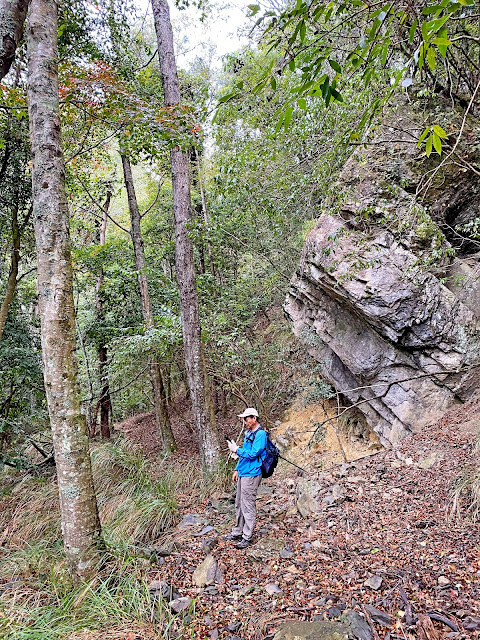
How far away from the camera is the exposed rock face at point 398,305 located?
638 centimetres

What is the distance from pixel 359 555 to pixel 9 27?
600 centimetres

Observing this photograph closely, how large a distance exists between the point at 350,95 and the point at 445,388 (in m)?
5.20

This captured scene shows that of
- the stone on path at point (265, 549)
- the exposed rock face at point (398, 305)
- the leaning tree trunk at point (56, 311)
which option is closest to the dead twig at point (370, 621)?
the stone on path at point (265, 549)

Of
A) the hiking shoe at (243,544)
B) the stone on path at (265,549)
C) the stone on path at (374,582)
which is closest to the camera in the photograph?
Result: the stone on path at (374,582)

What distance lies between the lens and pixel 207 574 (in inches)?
144

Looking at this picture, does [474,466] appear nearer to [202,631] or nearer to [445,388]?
[445,388]

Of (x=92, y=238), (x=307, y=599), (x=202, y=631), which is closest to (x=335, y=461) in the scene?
(x=307, y=599)

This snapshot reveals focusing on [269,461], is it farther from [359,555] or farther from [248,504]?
[359,555]

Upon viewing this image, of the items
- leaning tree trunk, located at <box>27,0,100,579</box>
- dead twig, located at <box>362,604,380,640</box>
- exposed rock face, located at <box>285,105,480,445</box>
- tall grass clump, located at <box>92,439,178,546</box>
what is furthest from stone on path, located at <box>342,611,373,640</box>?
exposed rock face, located at <box>285,105,480,445</box>

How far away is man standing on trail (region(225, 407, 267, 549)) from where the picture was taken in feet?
14.4

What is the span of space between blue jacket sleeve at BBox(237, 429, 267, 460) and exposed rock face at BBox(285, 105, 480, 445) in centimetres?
235

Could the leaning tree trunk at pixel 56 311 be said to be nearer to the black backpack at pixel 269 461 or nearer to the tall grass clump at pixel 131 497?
the tall grass clump at pixel 131 497

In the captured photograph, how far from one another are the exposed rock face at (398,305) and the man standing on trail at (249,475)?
2400 mm

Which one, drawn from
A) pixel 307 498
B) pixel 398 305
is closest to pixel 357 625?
pixel 307 498
